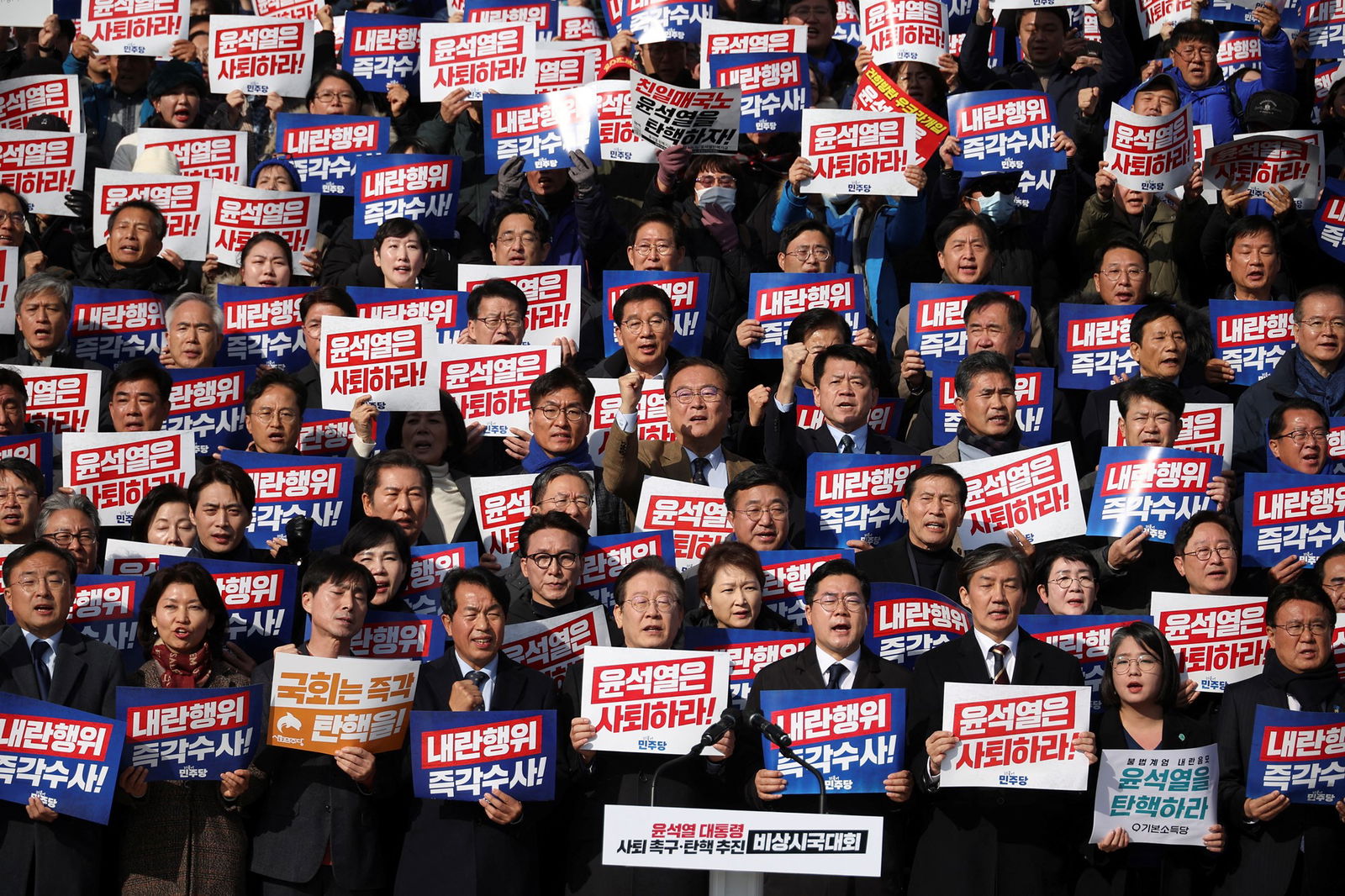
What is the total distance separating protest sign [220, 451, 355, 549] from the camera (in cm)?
869

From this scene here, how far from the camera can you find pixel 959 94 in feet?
35.6

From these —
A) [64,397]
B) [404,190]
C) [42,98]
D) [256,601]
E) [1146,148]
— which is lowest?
[256,601]

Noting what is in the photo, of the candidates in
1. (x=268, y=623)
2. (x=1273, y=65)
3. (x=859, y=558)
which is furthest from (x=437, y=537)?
(x=1273, y=65)

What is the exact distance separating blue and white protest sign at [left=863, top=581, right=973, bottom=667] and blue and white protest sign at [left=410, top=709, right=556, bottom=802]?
163cm

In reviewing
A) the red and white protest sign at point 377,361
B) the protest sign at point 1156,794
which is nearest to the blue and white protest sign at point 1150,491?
the protest sign at point 1156,794

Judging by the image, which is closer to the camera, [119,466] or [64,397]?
[119,466]

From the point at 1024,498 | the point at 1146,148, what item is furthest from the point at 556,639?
the point at 1146,148

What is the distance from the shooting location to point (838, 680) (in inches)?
291

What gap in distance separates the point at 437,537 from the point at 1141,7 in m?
7.30

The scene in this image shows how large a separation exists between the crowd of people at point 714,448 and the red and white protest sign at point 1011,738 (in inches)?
4.8

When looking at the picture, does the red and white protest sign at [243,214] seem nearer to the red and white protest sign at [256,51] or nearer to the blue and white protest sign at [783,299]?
the red and white protest sign at [256,51]

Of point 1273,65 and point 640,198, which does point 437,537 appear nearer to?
point 640,198

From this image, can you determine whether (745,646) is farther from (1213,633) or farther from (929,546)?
(1213,633)

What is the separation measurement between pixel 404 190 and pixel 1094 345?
404 cm
